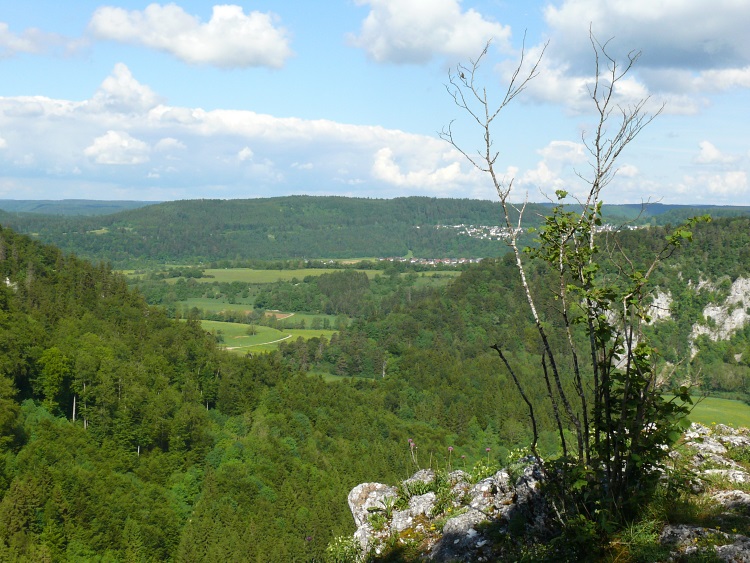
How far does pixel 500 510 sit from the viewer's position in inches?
408

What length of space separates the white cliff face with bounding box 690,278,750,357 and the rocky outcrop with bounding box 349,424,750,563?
14426cm

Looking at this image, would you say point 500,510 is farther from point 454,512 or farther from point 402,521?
point 402,521

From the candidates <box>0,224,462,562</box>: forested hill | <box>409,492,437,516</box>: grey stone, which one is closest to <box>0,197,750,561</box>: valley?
<box>0,224,462,562</box>: forested hill

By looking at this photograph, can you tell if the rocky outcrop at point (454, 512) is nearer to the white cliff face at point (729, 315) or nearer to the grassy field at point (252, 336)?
the grassy field at point (252, 336)

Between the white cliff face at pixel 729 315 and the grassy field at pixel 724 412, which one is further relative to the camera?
the white cliff face at pixel 729 315

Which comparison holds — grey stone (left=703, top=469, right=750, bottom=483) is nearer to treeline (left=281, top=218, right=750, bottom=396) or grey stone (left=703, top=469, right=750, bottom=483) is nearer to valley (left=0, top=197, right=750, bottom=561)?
valley (left=0, top=197, right=750, bottom=561)

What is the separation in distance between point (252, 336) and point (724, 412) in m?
91.9

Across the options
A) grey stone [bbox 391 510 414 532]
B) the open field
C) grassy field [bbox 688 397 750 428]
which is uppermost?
grey stone [bbox 391 510 414 532]

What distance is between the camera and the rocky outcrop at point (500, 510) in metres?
7.11

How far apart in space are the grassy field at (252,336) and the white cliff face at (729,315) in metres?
89.0

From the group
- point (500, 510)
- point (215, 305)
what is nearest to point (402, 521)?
point (500, 510)

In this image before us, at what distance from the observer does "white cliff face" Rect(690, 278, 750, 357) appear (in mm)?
140125

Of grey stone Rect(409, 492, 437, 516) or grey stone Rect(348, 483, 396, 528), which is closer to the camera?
grey stone Rect(409, 492, 437, 516)

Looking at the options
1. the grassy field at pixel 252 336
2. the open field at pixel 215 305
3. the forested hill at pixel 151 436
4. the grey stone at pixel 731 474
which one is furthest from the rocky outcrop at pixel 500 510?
the open field at pixel 215 305
